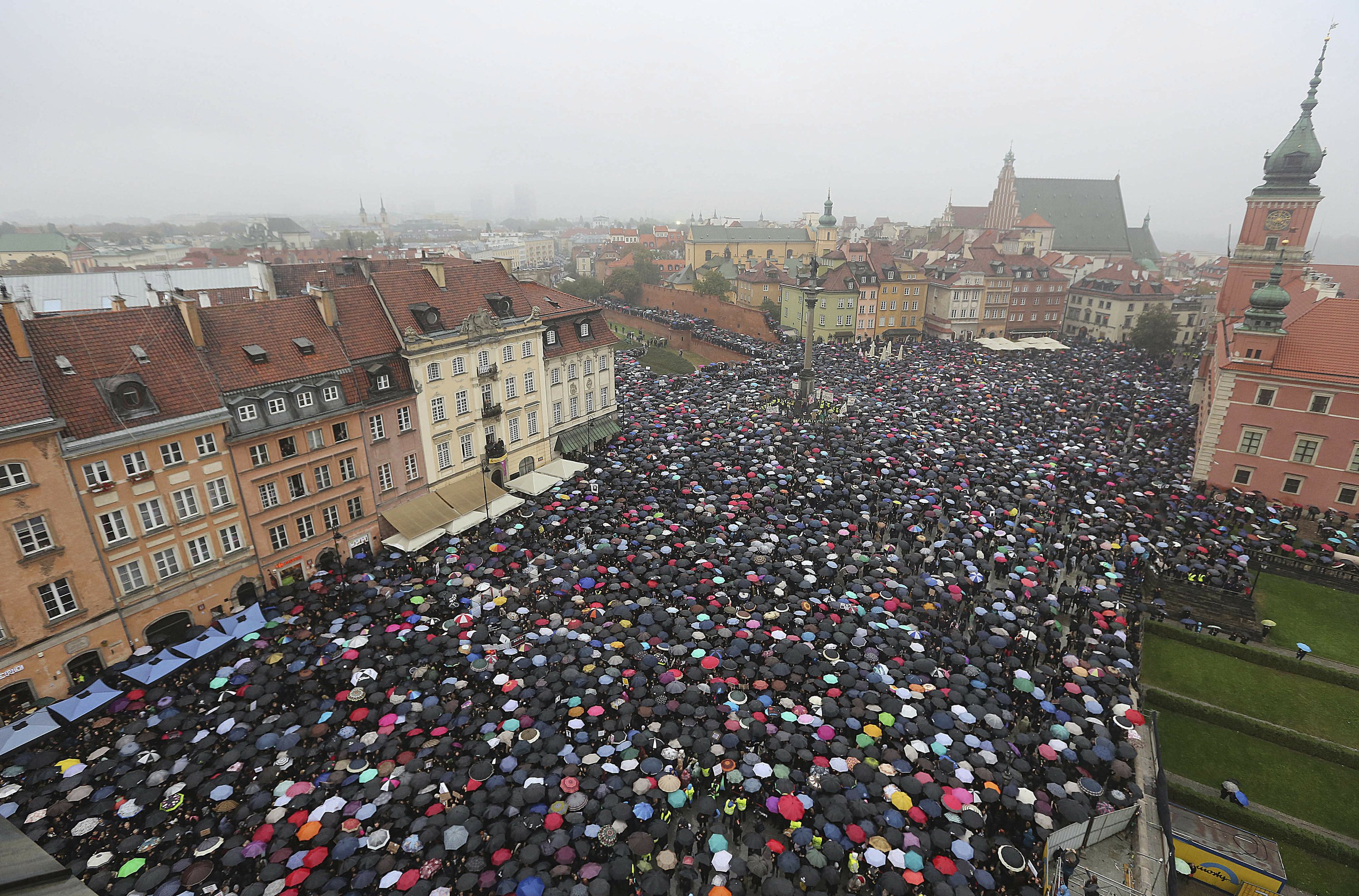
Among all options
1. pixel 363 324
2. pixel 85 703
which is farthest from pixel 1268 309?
pixel 85 703

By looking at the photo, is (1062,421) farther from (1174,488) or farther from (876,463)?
(876,463)

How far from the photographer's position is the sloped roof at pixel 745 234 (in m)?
159

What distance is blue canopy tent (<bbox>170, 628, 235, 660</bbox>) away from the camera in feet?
85.2

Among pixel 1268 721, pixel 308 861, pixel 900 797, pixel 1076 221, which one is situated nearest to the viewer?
pixel 308 861

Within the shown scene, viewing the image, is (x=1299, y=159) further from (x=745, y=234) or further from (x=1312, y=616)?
(x=745, y=234)

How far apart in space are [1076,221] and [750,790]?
5882 inches

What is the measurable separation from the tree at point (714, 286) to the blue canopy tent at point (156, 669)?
9210 centimetres

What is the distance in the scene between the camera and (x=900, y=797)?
19219 millimetres

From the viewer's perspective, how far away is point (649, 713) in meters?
22.7

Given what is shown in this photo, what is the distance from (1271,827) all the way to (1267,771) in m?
3.87

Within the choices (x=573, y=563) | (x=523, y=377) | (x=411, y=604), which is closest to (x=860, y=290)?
(x=523, y=377)

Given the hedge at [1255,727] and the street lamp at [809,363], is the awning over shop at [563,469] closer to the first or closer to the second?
the street lamp at [809,363]

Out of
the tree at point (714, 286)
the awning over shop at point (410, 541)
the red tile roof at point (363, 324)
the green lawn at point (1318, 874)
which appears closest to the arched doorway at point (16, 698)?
the awning over shop at point (410, 541)

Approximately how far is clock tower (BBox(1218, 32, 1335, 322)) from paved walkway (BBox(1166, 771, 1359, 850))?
51.6 m
